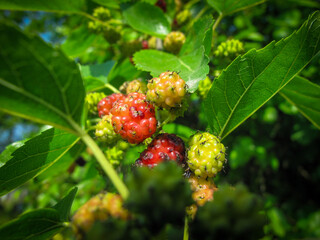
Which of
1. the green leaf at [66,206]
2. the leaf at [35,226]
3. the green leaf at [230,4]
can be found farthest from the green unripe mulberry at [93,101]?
the green leaf at [230,4]

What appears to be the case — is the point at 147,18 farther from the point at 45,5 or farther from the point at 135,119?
the point at 135,119

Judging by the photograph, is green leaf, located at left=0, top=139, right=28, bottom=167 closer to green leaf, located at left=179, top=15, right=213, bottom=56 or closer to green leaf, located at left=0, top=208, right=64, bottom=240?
green leaf, located at left=0, top=208, right=64, bottom=240

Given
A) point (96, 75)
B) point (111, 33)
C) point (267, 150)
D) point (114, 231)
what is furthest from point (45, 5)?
point (267, 150)

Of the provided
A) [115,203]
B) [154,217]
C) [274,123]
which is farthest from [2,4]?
[274,123]

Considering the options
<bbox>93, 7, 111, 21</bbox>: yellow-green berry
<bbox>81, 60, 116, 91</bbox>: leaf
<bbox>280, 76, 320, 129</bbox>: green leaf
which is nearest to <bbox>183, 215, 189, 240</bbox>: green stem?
<bbox>280, 76, 320, 129</bbox>: green leaf

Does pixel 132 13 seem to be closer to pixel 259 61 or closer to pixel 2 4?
pixel 2 4

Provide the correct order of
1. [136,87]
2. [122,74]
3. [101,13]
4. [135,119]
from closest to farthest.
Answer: [135,119]
[136,87]
[122,74]
[101,13]

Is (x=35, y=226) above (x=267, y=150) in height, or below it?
above
